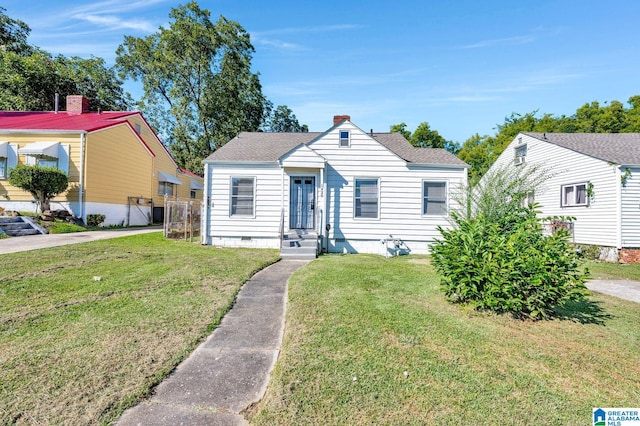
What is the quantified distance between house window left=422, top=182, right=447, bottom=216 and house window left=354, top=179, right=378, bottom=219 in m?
1.81

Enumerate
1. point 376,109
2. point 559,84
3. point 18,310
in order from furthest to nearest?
point 376,109 < point 559,84 < point 18,310

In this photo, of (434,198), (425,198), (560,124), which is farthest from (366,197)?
(560,124)

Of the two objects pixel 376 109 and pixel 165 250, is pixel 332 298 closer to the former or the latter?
pixel 165 250

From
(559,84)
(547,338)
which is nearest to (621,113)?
(559,84)

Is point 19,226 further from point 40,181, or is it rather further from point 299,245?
point 299,245

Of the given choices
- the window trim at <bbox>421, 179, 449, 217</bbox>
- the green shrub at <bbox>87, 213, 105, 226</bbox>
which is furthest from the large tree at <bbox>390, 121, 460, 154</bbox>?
the green shrub at <bbox>87, 213, 105, 226</bbox>

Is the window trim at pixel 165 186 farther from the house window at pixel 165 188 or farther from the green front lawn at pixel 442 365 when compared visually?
the green front lawn at pixel 442 365

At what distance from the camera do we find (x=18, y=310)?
4168 millimetres

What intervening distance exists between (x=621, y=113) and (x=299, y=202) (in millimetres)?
36772

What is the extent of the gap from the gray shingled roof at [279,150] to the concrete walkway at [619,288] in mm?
5393

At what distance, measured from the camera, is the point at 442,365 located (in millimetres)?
2961

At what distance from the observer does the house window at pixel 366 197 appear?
11.3m

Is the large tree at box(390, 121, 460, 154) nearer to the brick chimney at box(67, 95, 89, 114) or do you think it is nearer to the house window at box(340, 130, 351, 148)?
the house window at box(340, 130, 351, 148)

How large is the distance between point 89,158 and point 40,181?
8.19 feet
